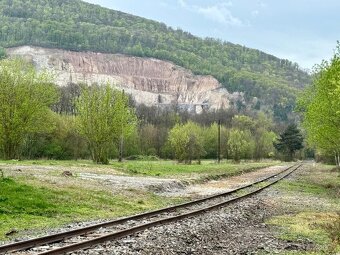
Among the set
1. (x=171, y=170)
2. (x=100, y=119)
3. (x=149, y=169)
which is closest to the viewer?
(x=149, y=169)

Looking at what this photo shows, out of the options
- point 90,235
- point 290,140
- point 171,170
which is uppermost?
point 290,140

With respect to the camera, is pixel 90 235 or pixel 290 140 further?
pixel 290 140

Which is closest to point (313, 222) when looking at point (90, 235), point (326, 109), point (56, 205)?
point (90, 235)

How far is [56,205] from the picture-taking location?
18953 mm

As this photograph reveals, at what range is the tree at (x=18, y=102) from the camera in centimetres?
5272

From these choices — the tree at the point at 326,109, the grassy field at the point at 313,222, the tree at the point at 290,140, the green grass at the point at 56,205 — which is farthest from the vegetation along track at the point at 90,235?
the tree at the point at 290,140

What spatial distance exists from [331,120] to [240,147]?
245 ft

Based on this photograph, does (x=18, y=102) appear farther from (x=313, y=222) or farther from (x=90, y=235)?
(x=90, y=235)

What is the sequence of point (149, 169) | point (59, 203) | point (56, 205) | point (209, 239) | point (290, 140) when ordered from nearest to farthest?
point (209, 239), point (56, 205), point (59, 203), point (149, 169), point (290, 140)

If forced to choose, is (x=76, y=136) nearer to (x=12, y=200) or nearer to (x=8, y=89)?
(x=8, y=89)

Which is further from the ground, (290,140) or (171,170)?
(290,140)

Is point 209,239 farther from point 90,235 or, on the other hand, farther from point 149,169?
point 149,169

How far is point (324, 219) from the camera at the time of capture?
19.5 metres

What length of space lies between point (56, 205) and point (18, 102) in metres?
37.4
